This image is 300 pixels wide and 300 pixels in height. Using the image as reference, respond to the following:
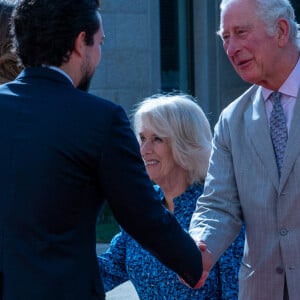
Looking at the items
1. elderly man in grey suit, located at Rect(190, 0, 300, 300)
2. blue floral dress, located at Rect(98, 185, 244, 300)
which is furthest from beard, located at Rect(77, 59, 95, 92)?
blue floral dress, located at Rect(98, 185, 244, 300)

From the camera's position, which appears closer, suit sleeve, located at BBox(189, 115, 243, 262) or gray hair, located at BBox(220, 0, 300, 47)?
gray hair, located at BBox(220, 0, 300, 47)

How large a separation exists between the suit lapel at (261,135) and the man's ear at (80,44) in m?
0.99

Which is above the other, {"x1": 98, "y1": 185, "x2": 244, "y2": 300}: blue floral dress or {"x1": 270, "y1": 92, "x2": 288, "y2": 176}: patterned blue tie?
{"x1": 270, "y1": 92, "x2": 288, "y2": 176}: patterned blue tie

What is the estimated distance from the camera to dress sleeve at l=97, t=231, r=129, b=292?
4.24 metres

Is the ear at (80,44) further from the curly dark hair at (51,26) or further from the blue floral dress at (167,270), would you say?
the blue floral dress at (167,270)

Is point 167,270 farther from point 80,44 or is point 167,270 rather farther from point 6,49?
point 80,44

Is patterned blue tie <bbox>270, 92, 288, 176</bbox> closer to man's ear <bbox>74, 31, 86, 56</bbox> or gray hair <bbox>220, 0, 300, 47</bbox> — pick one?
gray hair <bbox>220, 0, 300, 47</bbox>

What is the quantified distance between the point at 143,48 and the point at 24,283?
31.4ft

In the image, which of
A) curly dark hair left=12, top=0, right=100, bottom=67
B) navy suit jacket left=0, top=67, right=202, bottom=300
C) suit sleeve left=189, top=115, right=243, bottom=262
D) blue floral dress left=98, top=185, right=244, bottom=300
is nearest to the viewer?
navy suit jacket left=0, top=67, right=202, bottom=300

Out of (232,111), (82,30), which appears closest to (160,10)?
(232,111)

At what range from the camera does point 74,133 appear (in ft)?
9.46

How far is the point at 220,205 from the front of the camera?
12.6ft

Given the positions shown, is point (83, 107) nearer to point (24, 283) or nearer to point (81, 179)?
point (81, 179)

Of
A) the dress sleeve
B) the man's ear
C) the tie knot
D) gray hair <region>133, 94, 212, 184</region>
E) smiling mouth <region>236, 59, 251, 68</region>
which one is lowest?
the dress sleeve
